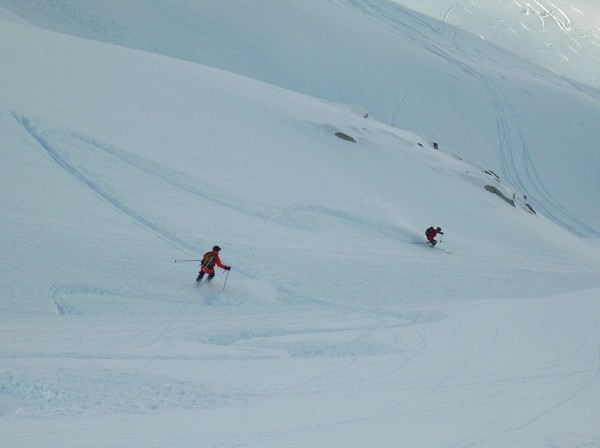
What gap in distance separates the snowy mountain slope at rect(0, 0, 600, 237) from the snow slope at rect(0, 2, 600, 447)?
50.6 ft

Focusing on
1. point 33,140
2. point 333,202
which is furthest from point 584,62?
point 33,140

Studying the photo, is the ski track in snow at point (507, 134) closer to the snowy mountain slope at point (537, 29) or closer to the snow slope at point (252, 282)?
the snow slope at point (252, 282)

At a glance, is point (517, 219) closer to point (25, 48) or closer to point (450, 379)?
point (450, 379)

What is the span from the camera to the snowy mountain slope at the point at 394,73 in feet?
128

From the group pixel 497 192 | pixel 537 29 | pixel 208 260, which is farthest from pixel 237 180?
pixel 537 29

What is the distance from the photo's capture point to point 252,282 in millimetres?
12734

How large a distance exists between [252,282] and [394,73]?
3714cm

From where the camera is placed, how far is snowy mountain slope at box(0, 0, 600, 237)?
3916cm

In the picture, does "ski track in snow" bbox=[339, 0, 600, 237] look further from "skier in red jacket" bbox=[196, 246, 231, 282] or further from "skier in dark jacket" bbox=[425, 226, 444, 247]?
"skier in red jacket" bbox=[196, 246, 231, 282]

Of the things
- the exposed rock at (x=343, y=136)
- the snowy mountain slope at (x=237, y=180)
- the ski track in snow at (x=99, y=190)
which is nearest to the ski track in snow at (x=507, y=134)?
the snowy mountain slope at (x=237, y=180)

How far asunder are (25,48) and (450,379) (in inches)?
772

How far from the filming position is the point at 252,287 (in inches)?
492

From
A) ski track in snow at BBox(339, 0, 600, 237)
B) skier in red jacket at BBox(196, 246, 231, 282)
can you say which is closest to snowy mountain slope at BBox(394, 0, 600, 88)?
ski track in snow at BBox(339, 0, 600, 237)

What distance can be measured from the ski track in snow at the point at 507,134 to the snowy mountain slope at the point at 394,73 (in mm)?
110
